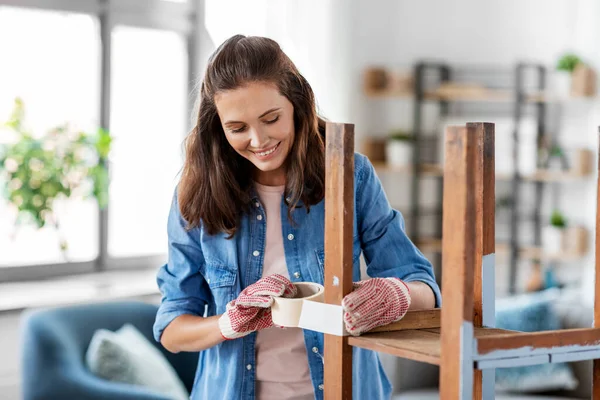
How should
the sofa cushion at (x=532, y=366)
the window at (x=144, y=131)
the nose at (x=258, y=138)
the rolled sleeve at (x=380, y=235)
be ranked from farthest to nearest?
the window at (x=144, y=131), the sofa cushion at (x=532, y=366), the rolled sleeve at (x=380, y=235), the nose at (x=258, y=138)

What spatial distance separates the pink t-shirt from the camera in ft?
4.91

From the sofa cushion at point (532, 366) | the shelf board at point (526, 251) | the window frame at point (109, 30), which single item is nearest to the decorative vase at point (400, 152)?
the shelf board at point (526, 251)

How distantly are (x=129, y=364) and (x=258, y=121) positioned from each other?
1.72 metres

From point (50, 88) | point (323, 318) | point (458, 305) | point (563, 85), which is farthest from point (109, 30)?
point (458, 305)

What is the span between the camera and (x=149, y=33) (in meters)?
4.26

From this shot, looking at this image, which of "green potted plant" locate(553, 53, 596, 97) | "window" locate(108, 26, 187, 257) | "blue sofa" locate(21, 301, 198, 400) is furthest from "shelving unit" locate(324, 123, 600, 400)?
"green potted plant" locate(553, 53, 596, 97)

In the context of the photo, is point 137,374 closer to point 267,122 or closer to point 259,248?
point 259,248

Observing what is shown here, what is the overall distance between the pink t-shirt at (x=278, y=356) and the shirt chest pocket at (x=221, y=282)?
0.06 meters

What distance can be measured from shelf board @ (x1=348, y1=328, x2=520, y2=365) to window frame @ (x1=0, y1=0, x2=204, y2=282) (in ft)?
9.44

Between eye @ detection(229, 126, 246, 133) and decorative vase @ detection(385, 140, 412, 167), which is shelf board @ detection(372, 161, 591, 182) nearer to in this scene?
decorative vase @ detection(385, 140, 412, 167)

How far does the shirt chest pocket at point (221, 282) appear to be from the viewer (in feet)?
4.99

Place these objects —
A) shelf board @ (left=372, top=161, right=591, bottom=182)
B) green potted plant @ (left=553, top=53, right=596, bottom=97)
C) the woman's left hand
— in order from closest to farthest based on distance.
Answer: the woman's left hand, green potted plant @ (left=553, top=53, right=596, bottom=97), shelf board @ (left=372, top=161, right=591, bottom=182)

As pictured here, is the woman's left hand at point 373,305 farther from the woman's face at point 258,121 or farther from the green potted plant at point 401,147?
the green potted plant at point 401,147

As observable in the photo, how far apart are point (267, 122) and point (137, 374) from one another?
172 centimetres
